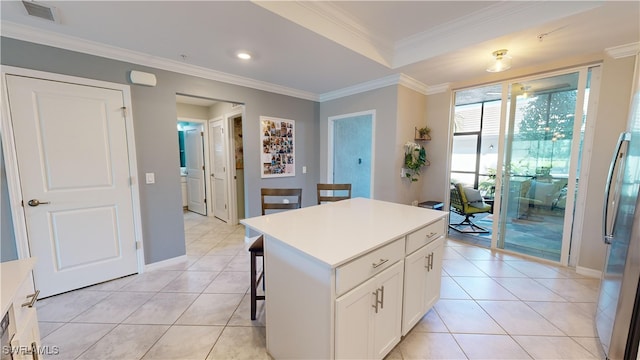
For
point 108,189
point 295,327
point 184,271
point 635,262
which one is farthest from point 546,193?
point 108,189

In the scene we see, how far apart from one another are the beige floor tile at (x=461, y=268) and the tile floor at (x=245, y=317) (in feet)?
0.04

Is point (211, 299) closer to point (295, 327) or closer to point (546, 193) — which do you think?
point (295, 327)

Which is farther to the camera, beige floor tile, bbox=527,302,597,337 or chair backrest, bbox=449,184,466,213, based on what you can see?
chair backrest, bbox=449,184,466,213

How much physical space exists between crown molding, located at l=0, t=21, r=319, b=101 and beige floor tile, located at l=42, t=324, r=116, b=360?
240 centimetres

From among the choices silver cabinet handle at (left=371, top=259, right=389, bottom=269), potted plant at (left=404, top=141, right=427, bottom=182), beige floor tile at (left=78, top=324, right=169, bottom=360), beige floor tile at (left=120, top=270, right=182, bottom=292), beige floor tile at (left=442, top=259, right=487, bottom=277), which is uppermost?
potted plant at (left=404, top=141, right=427, bottom=182)

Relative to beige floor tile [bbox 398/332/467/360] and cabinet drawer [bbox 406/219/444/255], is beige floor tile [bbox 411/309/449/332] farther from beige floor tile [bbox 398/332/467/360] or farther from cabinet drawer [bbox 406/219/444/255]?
cabinet drawer [bbox 406/219/444/255]

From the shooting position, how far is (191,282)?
2.54m

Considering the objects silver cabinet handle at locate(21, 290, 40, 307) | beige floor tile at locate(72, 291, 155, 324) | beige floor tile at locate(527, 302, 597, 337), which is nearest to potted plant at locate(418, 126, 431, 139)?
beige floor tile at locate(527, 302, 597, 337)

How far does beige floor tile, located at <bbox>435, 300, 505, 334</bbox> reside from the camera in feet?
6.05

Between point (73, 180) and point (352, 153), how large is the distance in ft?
12.4

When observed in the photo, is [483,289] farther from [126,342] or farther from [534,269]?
[126,342]

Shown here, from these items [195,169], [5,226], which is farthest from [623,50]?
[195,169]

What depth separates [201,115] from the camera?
193 inches

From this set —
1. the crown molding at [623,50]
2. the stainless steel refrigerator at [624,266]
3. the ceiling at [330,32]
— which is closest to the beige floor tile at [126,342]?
the ceiling at [330,32]
